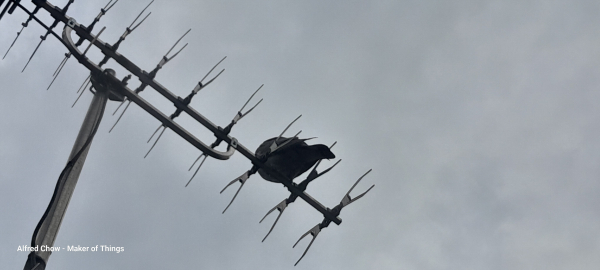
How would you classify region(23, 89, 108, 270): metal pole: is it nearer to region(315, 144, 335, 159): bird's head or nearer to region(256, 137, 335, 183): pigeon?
region(256, 137, 335, 183): pigeon

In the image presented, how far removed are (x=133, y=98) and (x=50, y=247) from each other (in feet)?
12.3

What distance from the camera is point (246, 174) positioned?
44.1 feet

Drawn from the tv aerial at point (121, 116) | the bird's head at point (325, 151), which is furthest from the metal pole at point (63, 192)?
the bird's head at point (325, 151)

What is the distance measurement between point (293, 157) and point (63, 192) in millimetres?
5243

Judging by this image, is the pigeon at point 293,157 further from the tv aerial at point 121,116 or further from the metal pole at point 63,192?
the metal pole at point 63,192

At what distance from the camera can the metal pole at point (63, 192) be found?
9336 mm

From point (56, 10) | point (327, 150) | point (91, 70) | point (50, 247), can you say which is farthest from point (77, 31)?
point (327, 150)

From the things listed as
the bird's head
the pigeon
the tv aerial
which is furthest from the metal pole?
the bird's head

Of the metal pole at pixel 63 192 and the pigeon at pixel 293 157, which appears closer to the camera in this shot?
the metal pole at pixel 63 192

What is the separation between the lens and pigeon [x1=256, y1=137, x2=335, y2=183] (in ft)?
43.8

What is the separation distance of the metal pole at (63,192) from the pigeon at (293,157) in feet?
12.7

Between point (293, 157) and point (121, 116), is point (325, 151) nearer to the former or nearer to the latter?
point (293, 157)

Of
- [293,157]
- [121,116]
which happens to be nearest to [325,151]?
[293,157]

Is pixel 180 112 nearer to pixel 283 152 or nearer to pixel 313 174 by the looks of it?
pixel 283 152
